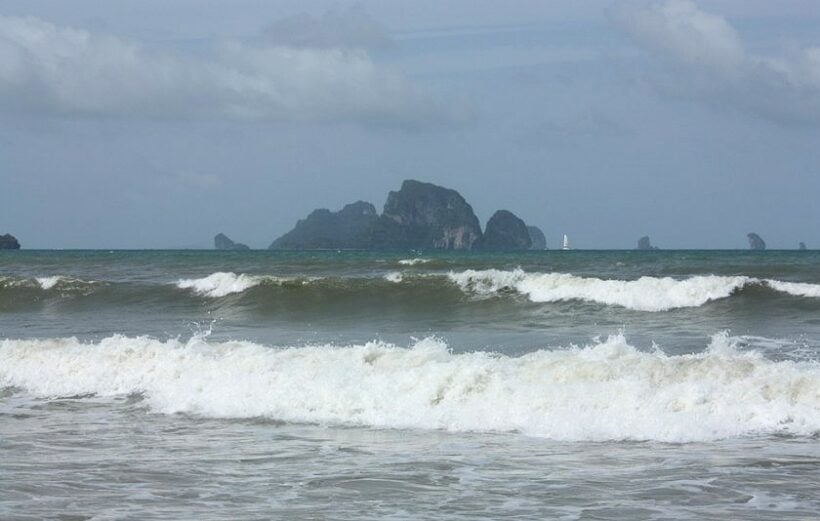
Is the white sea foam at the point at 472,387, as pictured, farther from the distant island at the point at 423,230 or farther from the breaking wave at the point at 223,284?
the distant island at the point at 423,230

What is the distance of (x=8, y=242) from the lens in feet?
387

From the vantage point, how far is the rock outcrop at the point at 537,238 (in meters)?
165

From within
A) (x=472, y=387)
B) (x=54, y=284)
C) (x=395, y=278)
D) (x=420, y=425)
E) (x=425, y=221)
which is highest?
(x=425, y=221)

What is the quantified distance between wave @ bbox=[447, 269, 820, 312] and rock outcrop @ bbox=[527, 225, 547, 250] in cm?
13514

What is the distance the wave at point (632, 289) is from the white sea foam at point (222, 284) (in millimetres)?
6410

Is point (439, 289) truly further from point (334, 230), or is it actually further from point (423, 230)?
point (334, 230)

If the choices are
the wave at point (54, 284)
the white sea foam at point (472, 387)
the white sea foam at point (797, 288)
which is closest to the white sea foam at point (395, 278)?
the wave at point (54, 284)

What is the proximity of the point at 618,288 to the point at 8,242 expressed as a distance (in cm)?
10504

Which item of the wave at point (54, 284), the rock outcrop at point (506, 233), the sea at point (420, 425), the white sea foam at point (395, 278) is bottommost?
the sea at point (420, 425)

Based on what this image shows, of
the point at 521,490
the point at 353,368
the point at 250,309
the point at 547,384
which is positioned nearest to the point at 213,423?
the point at 353,368

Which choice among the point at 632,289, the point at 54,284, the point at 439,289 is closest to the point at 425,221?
the point at 54,284

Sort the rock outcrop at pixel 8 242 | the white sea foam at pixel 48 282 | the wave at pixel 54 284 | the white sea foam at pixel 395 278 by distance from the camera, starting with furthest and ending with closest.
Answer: the rock outcrop at pixel 8 242
the white sea foam at pixel 48 282
the wave at pixel 54 284
the white sea foam at pixel 395 278

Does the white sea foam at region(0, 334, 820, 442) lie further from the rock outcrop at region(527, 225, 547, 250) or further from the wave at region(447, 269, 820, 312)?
the rock outcrop at region(527, 225, 547, 250)

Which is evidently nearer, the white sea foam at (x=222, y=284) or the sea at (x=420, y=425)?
the sea at (x=420, y=425)
